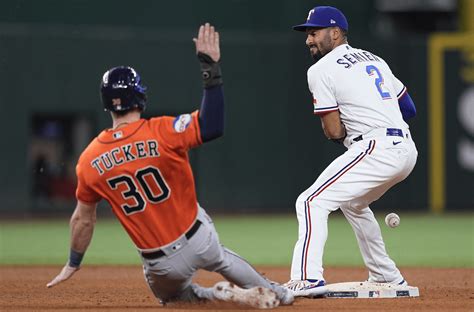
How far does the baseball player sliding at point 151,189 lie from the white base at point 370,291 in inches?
39.7

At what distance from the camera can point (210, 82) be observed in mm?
5219

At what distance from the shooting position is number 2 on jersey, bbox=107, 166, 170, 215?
543cm

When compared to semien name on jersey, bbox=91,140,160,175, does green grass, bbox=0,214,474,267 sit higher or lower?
lower

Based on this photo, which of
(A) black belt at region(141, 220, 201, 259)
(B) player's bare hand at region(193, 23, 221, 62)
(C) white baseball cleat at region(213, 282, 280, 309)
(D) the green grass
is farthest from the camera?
(D) the green grass

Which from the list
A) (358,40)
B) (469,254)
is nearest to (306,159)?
(358,40)

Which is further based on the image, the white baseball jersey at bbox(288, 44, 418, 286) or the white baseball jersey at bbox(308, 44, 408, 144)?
the white baseball jersey at bbox(308, 44, 408, 144)

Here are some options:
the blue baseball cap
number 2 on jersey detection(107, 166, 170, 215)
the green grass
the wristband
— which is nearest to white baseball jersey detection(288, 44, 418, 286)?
A: the blue baseball cap

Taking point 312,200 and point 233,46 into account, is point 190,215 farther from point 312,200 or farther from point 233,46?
point 233,46

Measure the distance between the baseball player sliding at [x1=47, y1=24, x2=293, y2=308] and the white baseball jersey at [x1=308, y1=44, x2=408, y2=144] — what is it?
54.9 inches

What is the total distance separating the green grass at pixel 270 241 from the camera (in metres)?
10.6

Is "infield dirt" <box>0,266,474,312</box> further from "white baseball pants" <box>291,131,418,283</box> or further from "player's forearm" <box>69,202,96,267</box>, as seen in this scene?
"player's forearm" <box>69,202,96,267</box>

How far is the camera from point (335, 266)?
970 centimetres

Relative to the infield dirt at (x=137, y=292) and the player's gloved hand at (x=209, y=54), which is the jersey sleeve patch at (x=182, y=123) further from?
the infield dirt at (x=137, y=292)

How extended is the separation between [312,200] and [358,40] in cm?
1271
